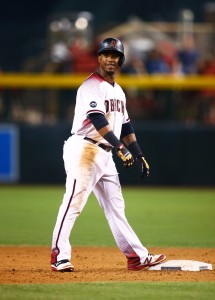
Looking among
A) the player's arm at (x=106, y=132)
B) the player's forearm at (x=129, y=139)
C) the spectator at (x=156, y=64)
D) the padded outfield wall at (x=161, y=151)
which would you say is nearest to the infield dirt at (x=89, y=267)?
the player's arm at (x=106, y=132)

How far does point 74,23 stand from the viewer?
1842 centimetres

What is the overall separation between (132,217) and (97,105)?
512 centimetres

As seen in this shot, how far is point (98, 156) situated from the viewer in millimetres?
6969

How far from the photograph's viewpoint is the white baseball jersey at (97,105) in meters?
6.76

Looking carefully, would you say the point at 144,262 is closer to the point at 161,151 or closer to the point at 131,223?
the point at 131,223

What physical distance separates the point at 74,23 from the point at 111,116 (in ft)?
38.6

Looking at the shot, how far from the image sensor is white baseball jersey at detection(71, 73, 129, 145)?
22.2 feet

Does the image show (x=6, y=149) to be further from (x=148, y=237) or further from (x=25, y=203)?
(x=148, y=237)

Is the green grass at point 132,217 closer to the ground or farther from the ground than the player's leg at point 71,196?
closer to the ground

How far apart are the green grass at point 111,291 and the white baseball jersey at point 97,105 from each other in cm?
133

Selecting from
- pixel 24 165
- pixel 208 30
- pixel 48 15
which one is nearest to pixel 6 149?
pixel 24 165

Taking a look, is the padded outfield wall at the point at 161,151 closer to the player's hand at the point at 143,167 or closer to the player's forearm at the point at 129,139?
the player's forearm at the point at 129,139

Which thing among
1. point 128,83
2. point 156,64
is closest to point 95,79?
point 128,83

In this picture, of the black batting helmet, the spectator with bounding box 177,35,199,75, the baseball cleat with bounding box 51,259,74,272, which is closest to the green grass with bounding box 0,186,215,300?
the baseball cleat with bounding box 51,259,74,272
